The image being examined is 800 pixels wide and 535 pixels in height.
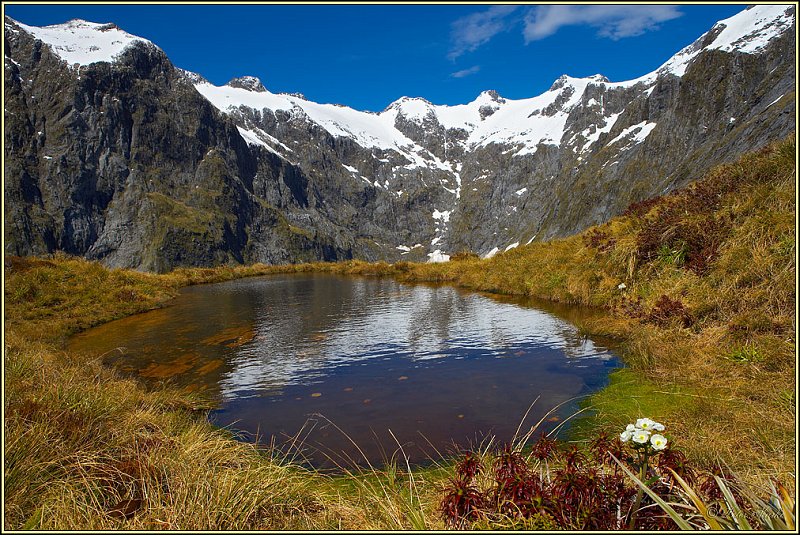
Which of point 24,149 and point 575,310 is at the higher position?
Result: point 24,149

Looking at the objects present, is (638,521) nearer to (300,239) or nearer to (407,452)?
(407,452)

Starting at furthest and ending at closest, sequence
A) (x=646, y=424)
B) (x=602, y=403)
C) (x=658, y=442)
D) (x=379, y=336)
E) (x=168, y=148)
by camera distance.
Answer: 1. (x=168, y=148)
2. (x=379, y=336)
3. (x=602, y=403)
4. (x=646, y=424)
5. (x=658, y=442)

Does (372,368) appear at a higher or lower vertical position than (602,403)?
lower

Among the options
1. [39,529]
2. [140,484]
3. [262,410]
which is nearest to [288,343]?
[262,410]

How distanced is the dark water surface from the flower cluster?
3612 millimetres

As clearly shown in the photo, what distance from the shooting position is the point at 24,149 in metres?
125

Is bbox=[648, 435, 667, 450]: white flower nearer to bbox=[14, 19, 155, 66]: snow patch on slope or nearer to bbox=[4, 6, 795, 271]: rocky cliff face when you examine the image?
bbox=[4, 6, 795, 271]: rocky cliff face

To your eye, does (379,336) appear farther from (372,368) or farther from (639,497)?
(639,497)

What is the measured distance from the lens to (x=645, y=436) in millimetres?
3221

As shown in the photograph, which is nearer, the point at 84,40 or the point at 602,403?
the point at 602,403

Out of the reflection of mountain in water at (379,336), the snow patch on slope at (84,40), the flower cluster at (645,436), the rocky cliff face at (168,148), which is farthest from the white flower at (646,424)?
the snow patch on slope at (84,40)

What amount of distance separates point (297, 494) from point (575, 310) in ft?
50.5

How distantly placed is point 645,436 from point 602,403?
5.16 meters

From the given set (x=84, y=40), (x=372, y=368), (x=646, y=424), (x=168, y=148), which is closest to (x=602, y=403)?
(x=646, y=424)
